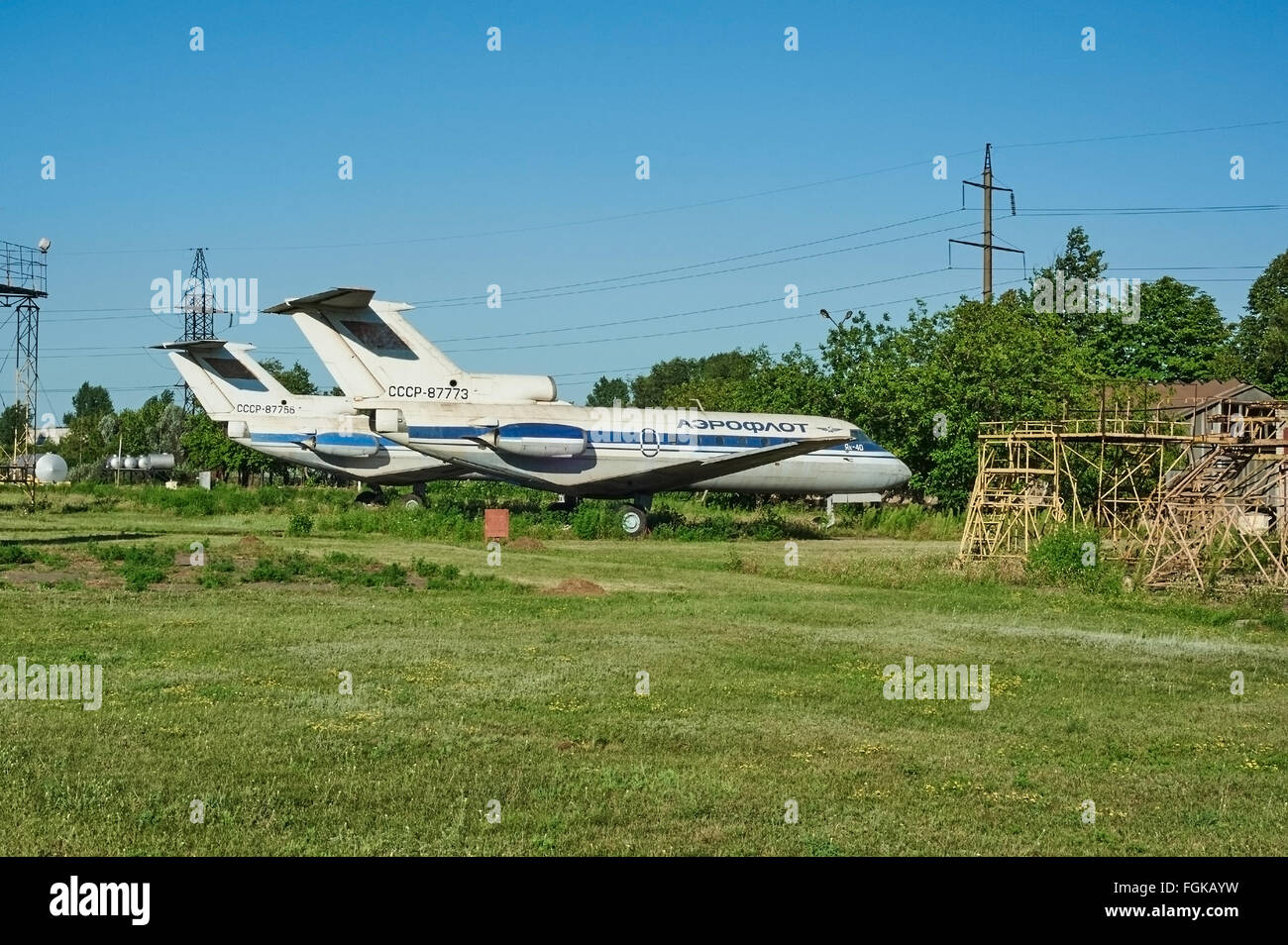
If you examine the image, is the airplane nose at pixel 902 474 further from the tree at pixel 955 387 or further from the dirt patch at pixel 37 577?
the dirt patch at pixel 37 577

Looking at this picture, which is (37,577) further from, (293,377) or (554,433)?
(293,377)

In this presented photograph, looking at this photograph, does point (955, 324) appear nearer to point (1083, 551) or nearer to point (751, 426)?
point (751, 426)

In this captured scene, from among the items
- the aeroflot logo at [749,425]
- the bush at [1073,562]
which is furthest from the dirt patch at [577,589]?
the aeroflot logo at [749,425]

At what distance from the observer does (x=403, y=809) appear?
9406 millimetres

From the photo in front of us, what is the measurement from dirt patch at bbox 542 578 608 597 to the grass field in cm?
7

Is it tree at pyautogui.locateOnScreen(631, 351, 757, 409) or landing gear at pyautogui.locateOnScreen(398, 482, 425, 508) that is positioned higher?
tree at pyautogui.locateOnScreen(631, 351, 757, 409)

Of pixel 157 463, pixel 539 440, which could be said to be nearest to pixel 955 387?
pixel 539 440

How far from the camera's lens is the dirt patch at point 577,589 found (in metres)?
24.2

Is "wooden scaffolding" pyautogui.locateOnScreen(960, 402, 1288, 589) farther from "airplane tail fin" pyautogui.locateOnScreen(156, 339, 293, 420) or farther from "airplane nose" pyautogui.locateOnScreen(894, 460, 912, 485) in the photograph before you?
"airplane tail fin" pyautogui.locateOnScreen(156, 339, 293, 420)

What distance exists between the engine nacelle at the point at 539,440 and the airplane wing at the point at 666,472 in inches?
40.5

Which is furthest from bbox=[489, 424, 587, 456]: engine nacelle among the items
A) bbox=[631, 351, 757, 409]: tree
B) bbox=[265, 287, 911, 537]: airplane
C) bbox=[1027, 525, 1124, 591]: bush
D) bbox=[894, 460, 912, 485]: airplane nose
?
bbox=[631, 351, 757, 409]: tree

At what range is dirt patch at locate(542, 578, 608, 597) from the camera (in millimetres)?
24219
